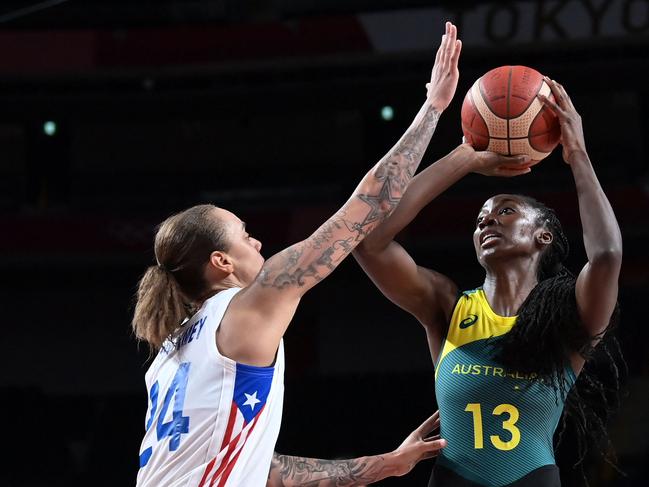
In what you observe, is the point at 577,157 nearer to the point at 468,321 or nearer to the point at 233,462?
the point at 468,321

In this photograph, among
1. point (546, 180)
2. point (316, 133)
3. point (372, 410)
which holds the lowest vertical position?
point (372, 410)

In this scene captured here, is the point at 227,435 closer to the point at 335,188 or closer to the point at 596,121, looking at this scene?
the point at 335,188

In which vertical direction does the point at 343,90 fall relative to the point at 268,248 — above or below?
above

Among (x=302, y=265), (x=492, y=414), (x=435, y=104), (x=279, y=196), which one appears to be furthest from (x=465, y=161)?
(x=279, y=196)

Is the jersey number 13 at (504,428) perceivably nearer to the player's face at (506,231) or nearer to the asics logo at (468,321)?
the asics logo at (468,321)

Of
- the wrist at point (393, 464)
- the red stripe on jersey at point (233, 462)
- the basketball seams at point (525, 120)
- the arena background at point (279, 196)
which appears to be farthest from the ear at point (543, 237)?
the arena background at point (279, 196)

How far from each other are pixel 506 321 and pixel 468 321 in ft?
0.41

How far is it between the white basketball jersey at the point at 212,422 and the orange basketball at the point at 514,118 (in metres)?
1.15

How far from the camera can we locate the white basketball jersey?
2.33 m

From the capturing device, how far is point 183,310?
8.68 ft

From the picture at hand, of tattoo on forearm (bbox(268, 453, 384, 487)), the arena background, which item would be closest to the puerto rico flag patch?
tattoo on forearm (bbox(268, 453, 384, 487))

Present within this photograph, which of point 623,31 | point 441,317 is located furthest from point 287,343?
point 441,317

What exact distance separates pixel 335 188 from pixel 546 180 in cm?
216

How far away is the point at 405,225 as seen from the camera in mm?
3072
